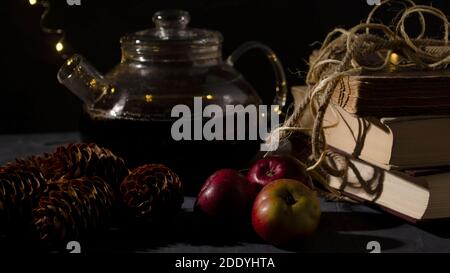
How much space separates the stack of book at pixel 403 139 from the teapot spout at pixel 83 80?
366mm

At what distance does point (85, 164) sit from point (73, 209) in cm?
11

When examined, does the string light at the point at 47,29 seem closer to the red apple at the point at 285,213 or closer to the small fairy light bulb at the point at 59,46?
the small fairy light bulb at the point at 59,46

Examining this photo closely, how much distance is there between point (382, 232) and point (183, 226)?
0.24 m

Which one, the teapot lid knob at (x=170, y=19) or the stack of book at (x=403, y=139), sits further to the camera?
the teapot lid knob at (x=170, y=19)

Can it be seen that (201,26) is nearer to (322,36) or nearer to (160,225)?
(322,36)

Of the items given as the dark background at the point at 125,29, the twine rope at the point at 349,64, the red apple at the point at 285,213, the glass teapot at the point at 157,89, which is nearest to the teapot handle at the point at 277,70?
the glass teapot at the point at 157,89

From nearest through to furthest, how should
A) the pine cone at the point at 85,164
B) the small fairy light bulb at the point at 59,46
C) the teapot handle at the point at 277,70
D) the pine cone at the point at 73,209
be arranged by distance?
the pine cone at the point at 73,209 < the pine cone at the point at 85,164 < the teapot handle at the point at 277,70 < the small fairy light bulb at the point at 59,46

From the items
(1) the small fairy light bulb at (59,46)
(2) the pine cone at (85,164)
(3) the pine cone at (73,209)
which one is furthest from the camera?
(1) the small fairy light bulb at (59,46)

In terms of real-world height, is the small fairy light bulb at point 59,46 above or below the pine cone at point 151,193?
above

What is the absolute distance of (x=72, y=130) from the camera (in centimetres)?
161

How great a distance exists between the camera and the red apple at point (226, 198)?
96 centimetres

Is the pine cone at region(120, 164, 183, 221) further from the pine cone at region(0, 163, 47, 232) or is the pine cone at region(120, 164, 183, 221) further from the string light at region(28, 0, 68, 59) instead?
the string light at region(28, 0, 68, 59)

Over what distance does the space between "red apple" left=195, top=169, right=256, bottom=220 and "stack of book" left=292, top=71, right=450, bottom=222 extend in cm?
17
